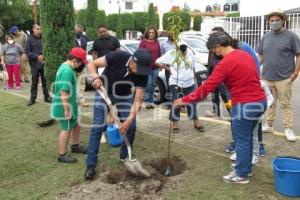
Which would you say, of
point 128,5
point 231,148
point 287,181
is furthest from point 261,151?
point 128,5

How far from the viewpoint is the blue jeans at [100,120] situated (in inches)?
206

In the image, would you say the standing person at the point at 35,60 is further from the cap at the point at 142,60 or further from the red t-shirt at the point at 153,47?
the cap at the point at 142,60

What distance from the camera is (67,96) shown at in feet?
18.6

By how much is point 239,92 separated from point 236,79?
179mm

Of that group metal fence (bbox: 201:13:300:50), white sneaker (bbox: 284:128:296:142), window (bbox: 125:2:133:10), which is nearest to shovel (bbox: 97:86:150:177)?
white sneaker (bbox: 284:128:296:142)

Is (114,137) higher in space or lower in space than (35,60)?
lower

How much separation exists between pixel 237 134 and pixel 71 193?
2045 mm

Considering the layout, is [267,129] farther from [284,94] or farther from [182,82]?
[182,82]

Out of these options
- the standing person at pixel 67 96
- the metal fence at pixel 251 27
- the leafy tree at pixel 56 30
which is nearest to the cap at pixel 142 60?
the standing person at pixel 67 96

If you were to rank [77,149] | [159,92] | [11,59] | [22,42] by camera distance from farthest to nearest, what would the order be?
[22,42], [11,59], [159,92], [77,149]

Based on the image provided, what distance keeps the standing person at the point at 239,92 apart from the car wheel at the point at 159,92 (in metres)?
5.30

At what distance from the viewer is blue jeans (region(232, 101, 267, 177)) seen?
190 inches

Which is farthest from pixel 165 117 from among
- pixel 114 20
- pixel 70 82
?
pixel 114 20

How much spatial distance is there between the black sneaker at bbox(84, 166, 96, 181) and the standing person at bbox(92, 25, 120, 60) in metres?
4.48
